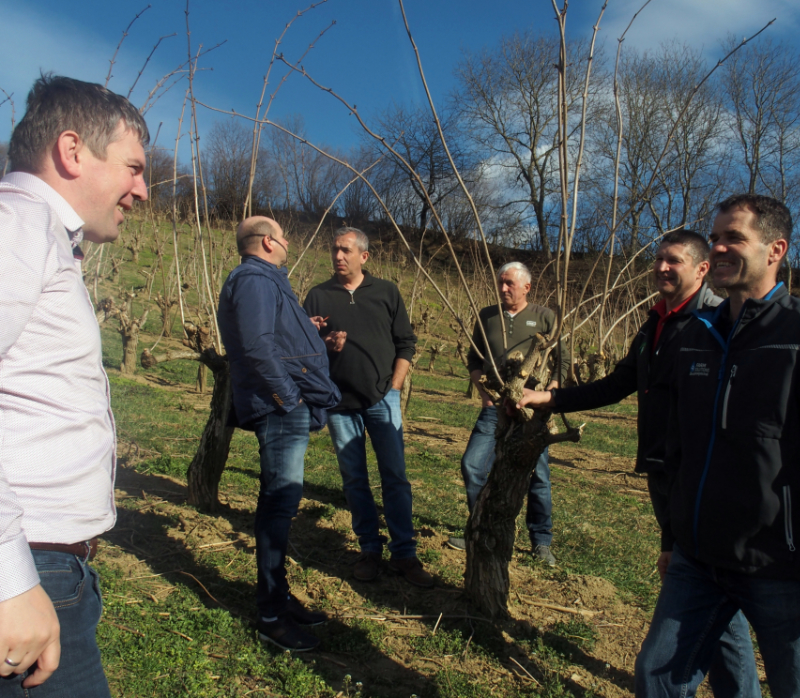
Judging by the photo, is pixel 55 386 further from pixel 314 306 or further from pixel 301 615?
pixel 314 306

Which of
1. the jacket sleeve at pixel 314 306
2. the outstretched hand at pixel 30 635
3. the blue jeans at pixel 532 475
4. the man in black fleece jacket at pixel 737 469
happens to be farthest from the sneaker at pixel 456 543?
the outstretched hand at pixel 30 635

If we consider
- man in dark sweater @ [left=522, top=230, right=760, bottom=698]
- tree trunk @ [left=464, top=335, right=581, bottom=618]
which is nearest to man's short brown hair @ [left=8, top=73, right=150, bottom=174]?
man in dark sweater @ [left=522, top=230, right=760, bottom=698]

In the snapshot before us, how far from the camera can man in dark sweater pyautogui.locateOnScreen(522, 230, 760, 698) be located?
1862 millimetres

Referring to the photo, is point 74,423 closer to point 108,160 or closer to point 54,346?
point 54,346

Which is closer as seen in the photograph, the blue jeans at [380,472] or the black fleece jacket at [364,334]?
the blue jeans at [380,472]

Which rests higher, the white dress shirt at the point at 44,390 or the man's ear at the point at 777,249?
the man's ear at the point at 777,249

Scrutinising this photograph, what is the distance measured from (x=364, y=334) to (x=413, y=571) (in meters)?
1.36

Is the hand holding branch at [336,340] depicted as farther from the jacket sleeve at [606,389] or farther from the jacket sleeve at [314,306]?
the jacket sleeve at [606,389]

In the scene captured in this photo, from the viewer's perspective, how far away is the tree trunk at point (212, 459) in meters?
4.14

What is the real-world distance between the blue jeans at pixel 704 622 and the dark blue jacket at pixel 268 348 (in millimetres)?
1655

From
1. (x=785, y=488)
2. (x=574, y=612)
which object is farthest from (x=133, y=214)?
(x=785, y=488)

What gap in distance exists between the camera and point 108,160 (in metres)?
1.28

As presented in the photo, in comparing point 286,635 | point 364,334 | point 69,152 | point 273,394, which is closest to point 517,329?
point 364,334

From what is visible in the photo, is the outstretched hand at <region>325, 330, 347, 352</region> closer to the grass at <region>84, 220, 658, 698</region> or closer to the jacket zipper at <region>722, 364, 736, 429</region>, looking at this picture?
the grass at <region>84, 220, 658, 698</region>
